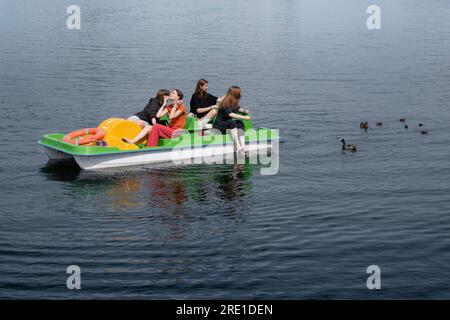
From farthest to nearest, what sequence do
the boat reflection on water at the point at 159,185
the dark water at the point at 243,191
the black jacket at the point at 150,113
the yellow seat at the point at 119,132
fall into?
the black jacket at the point at 150,113
the yellow seat at the point at 119,132
the boat reflection on water at the point at 159,185
the dark water at the point at 243,191

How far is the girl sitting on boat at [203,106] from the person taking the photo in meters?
24.9

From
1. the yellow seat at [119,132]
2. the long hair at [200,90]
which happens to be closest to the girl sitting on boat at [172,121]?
the yellow seat at [119,132]

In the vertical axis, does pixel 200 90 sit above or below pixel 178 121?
above

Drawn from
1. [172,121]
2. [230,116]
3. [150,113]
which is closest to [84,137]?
[150,113]

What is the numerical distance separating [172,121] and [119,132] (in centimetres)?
177

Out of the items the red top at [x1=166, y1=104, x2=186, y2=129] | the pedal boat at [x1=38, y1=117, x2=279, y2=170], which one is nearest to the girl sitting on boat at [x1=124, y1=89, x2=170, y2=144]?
the red top at [x1=166, y1=104, x2=186, y2=129]

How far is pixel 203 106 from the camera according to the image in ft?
82.6

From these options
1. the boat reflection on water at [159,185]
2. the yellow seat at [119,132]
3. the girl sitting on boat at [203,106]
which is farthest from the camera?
the girl sitting on boat at [203,106]

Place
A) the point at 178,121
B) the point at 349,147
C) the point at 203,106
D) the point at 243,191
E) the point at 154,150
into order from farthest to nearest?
the point at 349,147 → the point at 203,106 → the point at 178,121 → the point at 154,150 → the point at 243,191

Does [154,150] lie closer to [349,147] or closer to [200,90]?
[200,90]

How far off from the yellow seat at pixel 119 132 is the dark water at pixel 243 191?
0.79 m

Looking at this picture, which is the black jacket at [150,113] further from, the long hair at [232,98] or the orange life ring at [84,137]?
the long hair at [232,98]
